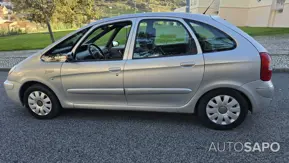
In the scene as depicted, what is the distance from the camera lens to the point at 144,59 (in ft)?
11.0

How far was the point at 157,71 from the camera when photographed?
330cm

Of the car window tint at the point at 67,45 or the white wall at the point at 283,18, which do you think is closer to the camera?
the car window tint at the point at 67,45

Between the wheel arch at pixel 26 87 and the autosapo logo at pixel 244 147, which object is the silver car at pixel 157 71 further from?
the autosapo logo at pixel 244 147

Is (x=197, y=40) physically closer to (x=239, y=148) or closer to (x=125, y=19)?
(x=125, y=19)

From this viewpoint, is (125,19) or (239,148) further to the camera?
(125,19)

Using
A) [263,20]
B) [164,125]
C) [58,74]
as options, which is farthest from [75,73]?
[263,20]

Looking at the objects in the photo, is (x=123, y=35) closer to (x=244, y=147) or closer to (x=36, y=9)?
(x=244, y=147)

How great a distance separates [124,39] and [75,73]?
861 millimetres

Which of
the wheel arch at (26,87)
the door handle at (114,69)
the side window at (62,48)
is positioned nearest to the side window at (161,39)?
the door handle at (114,69)

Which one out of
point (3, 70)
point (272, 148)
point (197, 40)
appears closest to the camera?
point (272, 148)

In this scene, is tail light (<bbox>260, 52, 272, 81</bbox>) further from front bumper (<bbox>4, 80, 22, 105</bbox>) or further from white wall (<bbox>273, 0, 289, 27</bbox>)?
white wall (<bbox>273, 0, 289, 27</bbox>)

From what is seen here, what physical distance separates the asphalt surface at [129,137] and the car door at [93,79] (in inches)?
13.9

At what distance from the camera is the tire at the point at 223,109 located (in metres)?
3.24

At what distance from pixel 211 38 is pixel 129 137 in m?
1.68
